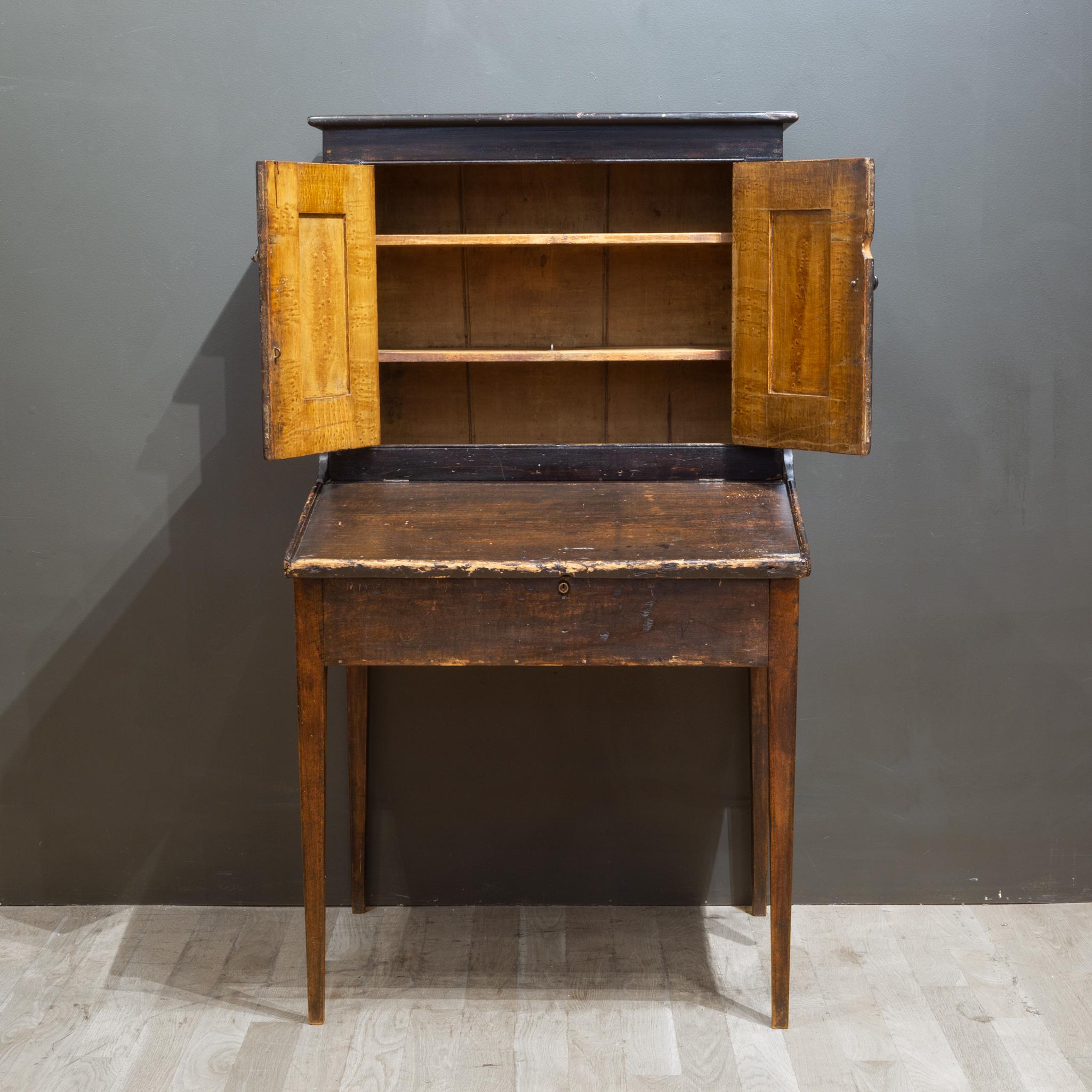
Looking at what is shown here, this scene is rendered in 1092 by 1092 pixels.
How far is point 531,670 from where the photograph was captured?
9.21 feet

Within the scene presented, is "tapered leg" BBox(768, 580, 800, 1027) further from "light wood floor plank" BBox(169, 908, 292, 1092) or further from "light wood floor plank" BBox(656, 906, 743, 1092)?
"light wood floor plank" BBox(169, 908, 292, 1092)

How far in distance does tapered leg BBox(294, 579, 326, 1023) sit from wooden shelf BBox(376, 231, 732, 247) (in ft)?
2.44

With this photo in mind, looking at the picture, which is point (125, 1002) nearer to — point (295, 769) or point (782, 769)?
point (295, 769)

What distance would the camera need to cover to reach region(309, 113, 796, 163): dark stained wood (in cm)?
235

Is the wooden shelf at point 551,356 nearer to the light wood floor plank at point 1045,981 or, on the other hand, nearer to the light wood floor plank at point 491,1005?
the light wood floor plank at point 491,1005

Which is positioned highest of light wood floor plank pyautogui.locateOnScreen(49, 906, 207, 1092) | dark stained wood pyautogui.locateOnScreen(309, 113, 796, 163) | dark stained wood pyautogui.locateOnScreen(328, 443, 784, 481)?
dark stained wood pyautogui.locateOnScreen(309, 113, 796, 163)

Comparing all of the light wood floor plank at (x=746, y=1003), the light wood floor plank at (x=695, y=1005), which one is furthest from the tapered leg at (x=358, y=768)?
the light wood floor plank at (x=746, y=1003)

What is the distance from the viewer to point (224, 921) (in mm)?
2777

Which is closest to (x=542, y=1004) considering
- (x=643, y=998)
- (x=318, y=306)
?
(x=643, y=998)

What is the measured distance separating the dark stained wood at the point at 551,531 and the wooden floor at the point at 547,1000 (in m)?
0.93

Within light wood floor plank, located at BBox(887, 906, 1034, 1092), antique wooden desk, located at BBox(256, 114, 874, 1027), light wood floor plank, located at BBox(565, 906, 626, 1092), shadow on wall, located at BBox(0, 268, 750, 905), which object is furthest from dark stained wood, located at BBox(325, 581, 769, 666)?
light wood floor plank, located at BBox(887, 906, 1034, 1092)

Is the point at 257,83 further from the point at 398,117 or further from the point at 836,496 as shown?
the point at 836,496

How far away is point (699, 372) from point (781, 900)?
1.17 meters

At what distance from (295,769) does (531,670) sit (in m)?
0.62
